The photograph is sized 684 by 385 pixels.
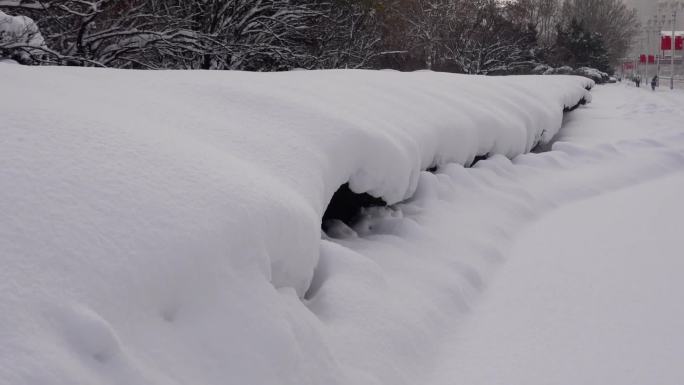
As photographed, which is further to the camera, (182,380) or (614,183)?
(614,183)

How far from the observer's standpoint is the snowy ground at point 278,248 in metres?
1.75

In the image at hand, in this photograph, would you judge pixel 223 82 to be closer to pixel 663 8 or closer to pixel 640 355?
pixel 640 355

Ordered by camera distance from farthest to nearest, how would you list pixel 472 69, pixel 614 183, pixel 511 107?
pixel 472 69 < pixel 511 107 < pixel 614 183

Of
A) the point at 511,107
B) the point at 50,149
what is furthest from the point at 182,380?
the point at 511,107

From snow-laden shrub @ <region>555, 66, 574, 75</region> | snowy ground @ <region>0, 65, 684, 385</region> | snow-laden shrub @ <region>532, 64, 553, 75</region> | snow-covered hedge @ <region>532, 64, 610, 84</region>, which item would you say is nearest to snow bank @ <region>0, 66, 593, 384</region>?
snowy ground @ <region>0, 65, 684, 385</region>

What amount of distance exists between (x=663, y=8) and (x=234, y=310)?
15352cm

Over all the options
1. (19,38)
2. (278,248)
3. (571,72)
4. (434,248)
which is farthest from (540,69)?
(278,248)

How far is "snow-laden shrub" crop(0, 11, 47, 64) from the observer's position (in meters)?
6.18

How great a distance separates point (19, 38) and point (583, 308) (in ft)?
18.4

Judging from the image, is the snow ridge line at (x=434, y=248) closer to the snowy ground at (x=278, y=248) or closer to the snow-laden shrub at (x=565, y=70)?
the snowy ground at (x=278, y=248)

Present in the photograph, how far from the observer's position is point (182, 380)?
175cm

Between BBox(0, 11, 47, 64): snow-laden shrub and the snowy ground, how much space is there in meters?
2.82

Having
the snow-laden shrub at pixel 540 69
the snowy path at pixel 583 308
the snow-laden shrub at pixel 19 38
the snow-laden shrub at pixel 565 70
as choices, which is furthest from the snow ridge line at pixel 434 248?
the snow-laden shrub at pixel 565 70

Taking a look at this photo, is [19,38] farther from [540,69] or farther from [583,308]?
[540,69]
